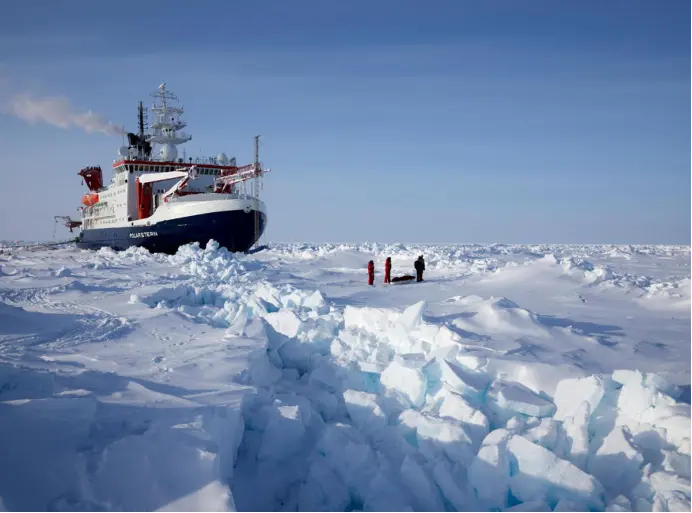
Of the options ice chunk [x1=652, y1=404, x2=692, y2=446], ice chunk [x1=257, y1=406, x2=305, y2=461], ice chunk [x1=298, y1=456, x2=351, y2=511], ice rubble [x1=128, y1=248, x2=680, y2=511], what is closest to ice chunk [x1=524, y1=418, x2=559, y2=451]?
ice rubble [x1=128, y1=248, x2=680, y2=511]

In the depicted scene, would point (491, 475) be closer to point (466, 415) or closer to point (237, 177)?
point (466, 415)

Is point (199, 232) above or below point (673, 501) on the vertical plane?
above

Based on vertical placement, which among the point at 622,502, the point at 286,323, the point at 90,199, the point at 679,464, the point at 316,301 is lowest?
the point at 622,502

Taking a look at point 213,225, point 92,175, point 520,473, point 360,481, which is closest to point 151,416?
point 360,481

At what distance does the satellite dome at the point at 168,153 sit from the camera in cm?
2691

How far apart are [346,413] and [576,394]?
1889mm

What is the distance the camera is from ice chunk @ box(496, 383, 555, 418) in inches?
139

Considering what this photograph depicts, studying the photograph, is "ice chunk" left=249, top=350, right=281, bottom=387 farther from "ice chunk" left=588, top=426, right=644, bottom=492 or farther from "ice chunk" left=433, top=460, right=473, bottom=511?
"ice chunk" left=588, top=426, right=644, bottom=492

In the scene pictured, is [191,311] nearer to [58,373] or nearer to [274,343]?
[274,343]

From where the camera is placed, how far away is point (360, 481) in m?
2.79

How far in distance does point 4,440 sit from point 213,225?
19.3 m

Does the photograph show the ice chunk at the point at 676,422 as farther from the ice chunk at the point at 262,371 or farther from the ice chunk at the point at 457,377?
the ice chunk at the point at 262,371

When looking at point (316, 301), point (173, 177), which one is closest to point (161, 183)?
point (173, 177)

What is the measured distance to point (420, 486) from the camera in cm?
270
